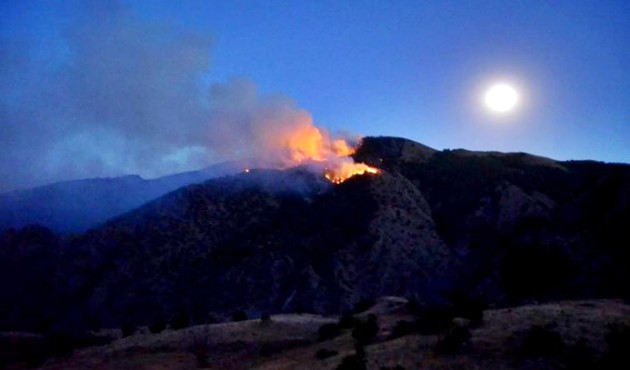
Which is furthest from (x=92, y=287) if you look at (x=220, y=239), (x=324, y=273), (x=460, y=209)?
(x=460, y=209)

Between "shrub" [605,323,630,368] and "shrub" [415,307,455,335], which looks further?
"shrub" [415,307,455,335]

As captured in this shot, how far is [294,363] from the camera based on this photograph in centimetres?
2592

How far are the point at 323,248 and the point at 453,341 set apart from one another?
48106 mm

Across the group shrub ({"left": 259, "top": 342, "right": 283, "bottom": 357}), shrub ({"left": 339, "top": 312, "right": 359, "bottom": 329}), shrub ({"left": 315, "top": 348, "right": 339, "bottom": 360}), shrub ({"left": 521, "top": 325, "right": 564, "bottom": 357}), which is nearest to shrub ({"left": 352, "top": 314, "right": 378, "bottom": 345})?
shrub ({"left": 315, "top": 348, "right": 339, "bottom": 360})

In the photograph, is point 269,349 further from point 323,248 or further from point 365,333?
point 323,248

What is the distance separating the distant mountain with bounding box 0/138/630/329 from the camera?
59.3m

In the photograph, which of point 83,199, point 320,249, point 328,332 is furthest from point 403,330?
point 83,199

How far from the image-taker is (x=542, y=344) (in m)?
19.8

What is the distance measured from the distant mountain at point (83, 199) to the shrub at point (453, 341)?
10512 cm

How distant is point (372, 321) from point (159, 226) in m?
52.9

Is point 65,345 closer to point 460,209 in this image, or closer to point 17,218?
point 460,209

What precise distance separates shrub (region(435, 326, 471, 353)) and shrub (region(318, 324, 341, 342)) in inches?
434

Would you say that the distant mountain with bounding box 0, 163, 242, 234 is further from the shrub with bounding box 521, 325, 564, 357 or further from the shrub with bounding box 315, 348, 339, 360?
the shrub with bounding box 521, 325, 564, 357

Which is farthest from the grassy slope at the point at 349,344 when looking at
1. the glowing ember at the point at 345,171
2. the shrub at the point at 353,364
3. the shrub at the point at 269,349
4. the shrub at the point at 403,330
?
the glowing ember at the point at 345,171
